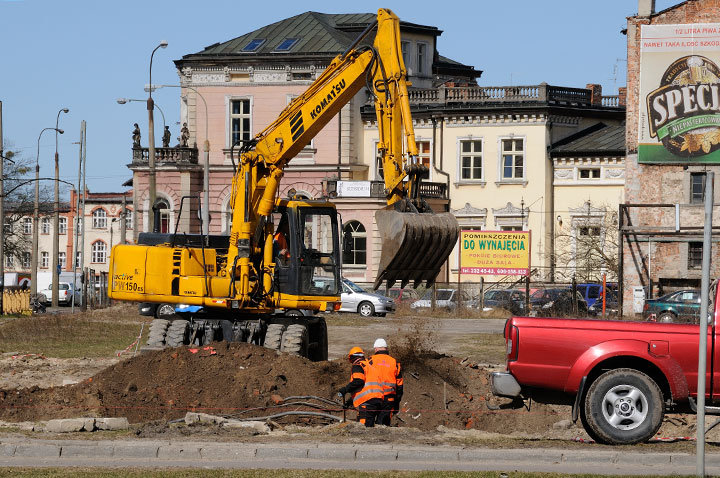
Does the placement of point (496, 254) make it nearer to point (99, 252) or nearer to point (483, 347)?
point (483, 347)

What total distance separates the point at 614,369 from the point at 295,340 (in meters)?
8.91

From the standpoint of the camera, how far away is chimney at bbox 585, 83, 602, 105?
68.5 m

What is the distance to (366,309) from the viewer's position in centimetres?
5031

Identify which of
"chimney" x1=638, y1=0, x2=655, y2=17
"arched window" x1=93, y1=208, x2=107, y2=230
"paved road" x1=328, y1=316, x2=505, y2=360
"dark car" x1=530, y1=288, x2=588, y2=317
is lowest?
"paved road" x1=328, y1=316, x2=505, y2=360

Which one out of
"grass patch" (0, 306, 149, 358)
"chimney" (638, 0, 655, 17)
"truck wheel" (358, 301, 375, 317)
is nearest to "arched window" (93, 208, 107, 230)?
"grass patch" (0, 306, 149, 358)

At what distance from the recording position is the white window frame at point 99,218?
4343 inches

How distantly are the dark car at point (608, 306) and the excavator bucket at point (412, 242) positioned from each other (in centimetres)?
2635

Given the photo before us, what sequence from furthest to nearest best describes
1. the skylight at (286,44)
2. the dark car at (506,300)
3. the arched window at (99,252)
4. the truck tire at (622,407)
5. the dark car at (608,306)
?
the arched window at (99,252)
the skylight at (286,44)
the dark car at (506,300)
the dark car at (608,306)
the truck tire at (622,407)

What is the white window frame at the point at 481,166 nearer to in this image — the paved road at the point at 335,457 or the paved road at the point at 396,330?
the paved road at the point at 396,330

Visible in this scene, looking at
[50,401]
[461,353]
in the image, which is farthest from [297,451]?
[461,353]

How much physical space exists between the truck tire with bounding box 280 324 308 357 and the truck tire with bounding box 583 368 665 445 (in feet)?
28.8

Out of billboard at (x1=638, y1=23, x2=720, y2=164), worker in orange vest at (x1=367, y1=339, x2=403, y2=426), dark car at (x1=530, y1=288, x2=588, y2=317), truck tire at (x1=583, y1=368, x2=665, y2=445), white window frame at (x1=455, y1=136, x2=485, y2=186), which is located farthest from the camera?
white window frame at (x1=455, y1=136, x2=485, y2=186)

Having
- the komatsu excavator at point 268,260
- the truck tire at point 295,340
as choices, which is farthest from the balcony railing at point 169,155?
the truck tire at point 295,340

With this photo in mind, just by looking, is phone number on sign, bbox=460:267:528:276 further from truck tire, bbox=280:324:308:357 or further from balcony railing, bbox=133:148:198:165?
truck tire, bbox=280:324:308:357
